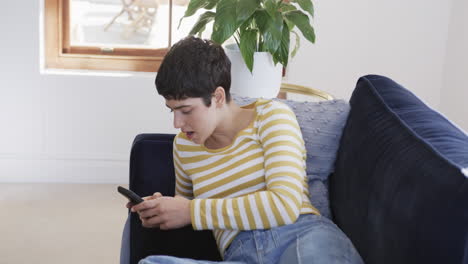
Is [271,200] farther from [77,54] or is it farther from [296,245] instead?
[77,54]

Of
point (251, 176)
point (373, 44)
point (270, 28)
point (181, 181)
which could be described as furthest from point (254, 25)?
point (251, 176)

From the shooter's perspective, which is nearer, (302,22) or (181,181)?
(181,181)

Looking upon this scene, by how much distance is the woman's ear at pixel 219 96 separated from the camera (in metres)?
1.40

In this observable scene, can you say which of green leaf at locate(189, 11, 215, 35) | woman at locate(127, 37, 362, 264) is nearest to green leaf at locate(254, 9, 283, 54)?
green leaf at locate(189, 11, 215, 35)

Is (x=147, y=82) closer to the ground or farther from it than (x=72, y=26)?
closer to the ground

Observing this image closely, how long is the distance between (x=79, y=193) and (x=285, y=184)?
2.16 meters

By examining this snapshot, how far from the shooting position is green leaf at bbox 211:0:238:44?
238 centimetres

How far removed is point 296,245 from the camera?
128 centimetres

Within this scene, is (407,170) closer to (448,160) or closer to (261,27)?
(448,160)

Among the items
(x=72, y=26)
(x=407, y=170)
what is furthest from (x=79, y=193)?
(x=407, y=170)

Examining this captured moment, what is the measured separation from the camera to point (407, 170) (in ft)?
3.67

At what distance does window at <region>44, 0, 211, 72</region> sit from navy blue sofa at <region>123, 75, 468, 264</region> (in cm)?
184

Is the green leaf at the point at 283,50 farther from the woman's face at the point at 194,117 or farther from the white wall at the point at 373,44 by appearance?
the woman's face at the point at 194,117

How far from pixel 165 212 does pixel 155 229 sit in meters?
0.20
